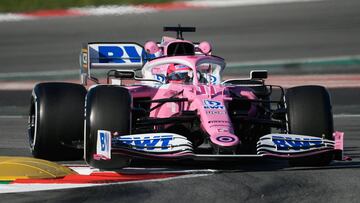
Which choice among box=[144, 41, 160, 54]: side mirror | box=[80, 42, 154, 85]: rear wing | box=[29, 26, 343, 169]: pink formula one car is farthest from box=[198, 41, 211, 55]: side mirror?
box=[80, 42, 154, 85]: rear wing

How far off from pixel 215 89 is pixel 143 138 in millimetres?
1437

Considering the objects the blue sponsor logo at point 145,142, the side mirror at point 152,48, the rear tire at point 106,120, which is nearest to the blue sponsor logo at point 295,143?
the blue sponsor logo at point 145,142

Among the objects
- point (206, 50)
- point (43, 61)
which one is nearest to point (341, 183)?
point (206, 50)

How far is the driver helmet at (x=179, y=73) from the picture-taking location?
12156 mm

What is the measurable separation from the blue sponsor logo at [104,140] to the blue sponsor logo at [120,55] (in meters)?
3.92

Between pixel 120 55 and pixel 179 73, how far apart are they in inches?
77.0

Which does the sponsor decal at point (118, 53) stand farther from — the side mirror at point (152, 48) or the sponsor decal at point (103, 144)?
the sponsor decal at point (103, 144)

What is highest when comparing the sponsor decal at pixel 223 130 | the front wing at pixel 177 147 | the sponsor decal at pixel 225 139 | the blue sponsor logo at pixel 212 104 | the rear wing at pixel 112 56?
the rear wing at pixel 112 56

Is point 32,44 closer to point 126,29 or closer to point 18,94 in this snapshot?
point 126,29

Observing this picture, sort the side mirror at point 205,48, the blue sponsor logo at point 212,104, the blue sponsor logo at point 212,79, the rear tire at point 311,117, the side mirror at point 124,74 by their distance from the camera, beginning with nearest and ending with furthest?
Answer: the rear tire at point 311,117 < the blue sponsor logo at point 212,104 < the side mirror at point 124,74 < the blue sponsor logo at point 212,79 < the side mirror at point 205,48

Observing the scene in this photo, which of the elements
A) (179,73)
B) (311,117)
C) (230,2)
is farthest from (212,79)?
(230,2)

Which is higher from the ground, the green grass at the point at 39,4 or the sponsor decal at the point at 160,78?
the green grass at the point at 39,4

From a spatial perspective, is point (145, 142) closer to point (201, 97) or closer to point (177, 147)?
point (177, 147)

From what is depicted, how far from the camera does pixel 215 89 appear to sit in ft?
37.4
